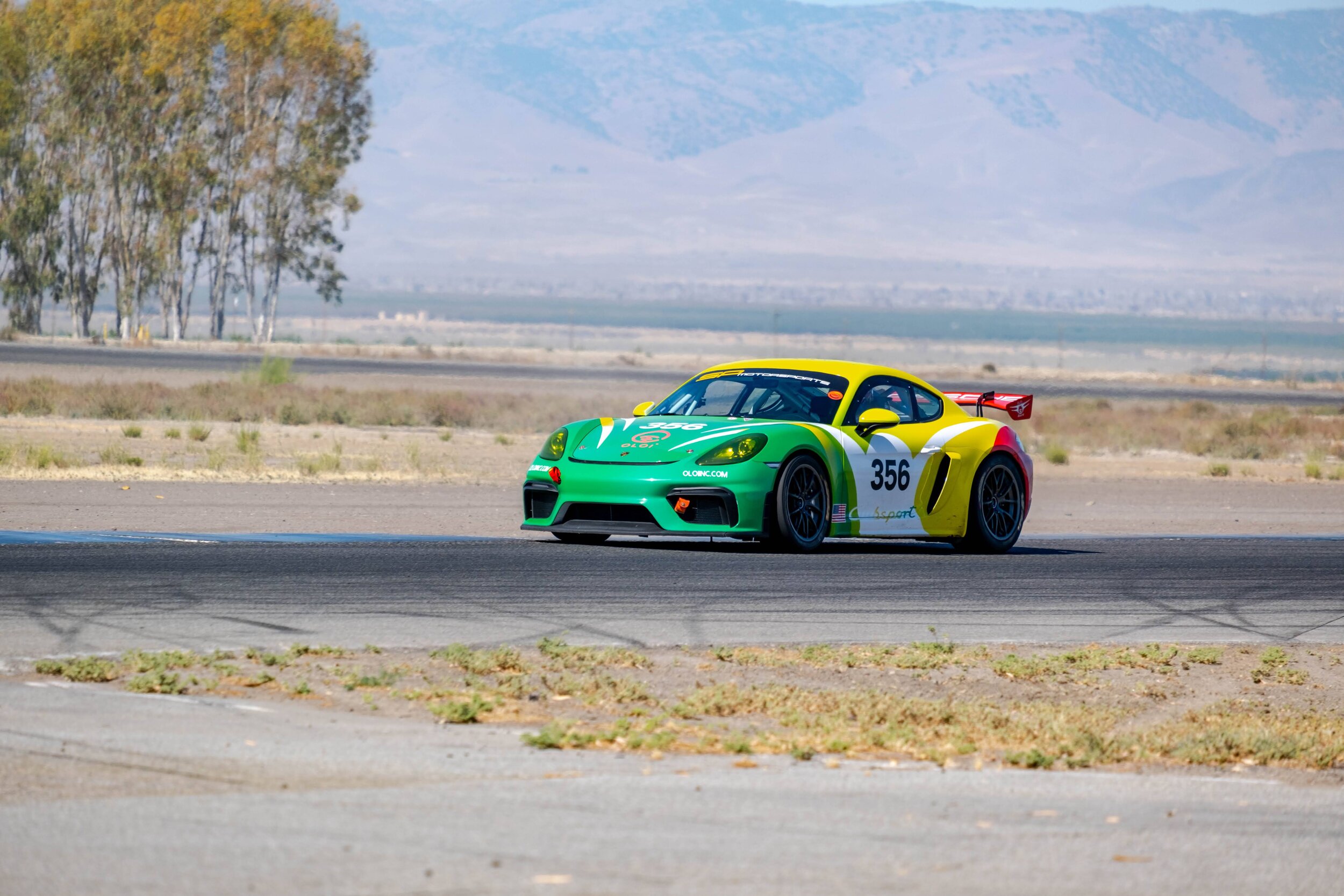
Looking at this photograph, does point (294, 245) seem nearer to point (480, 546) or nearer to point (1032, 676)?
point (480, 546)

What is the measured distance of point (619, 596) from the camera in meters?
11.4

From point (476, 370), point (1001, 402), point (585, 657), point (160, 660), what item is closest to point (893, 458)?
point (1001, 402)

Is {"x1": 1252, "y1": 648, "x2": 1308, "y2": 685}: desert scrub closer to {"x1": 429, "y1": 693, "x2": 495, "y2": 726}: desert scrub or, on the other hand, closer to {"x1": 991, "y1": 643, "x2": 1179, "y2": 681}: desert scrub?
{"x1": 991, "y1": 643, "x2": 1179, "y2": 681}: desert scrub

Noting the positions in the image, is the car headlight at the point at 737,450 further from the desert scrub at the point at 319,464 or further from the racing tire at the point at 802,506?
the desert scrub at the point at 319,464

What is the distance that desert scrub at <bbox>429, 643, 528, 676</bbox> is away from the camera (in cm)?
883

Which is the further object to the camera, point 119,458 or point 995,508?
point 119,458

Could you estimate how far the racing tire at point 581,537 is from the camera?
14625 millimetres

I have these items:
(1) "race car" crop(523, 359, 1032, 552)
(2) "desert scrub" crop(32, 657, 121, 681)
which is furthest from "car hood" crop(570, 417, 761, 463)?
(2) "desert scrub" crop(32, 657, 121, 681)

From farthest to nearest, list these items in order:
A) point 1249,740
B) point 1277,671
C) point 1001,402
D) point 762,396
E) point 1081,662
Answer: point 1001,402
point 762,396
point 1277,671
point 1081,662
point 1249,740

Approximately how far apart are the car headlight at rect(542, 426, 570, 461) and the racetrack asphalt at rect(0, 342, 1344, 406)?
3799cm

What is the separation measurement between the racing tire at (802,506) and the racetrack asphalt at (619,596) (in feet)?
0.59

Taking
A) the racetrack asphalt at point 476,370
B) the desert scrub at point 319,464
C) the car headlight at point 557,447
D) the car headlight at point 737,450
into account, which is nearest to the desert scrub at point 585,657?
the car headlight at point 737,450

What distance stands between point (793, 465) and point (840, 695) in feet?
17.0

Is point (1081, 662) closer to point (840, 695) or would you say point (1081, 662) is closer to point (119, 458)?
point (840, 695)
